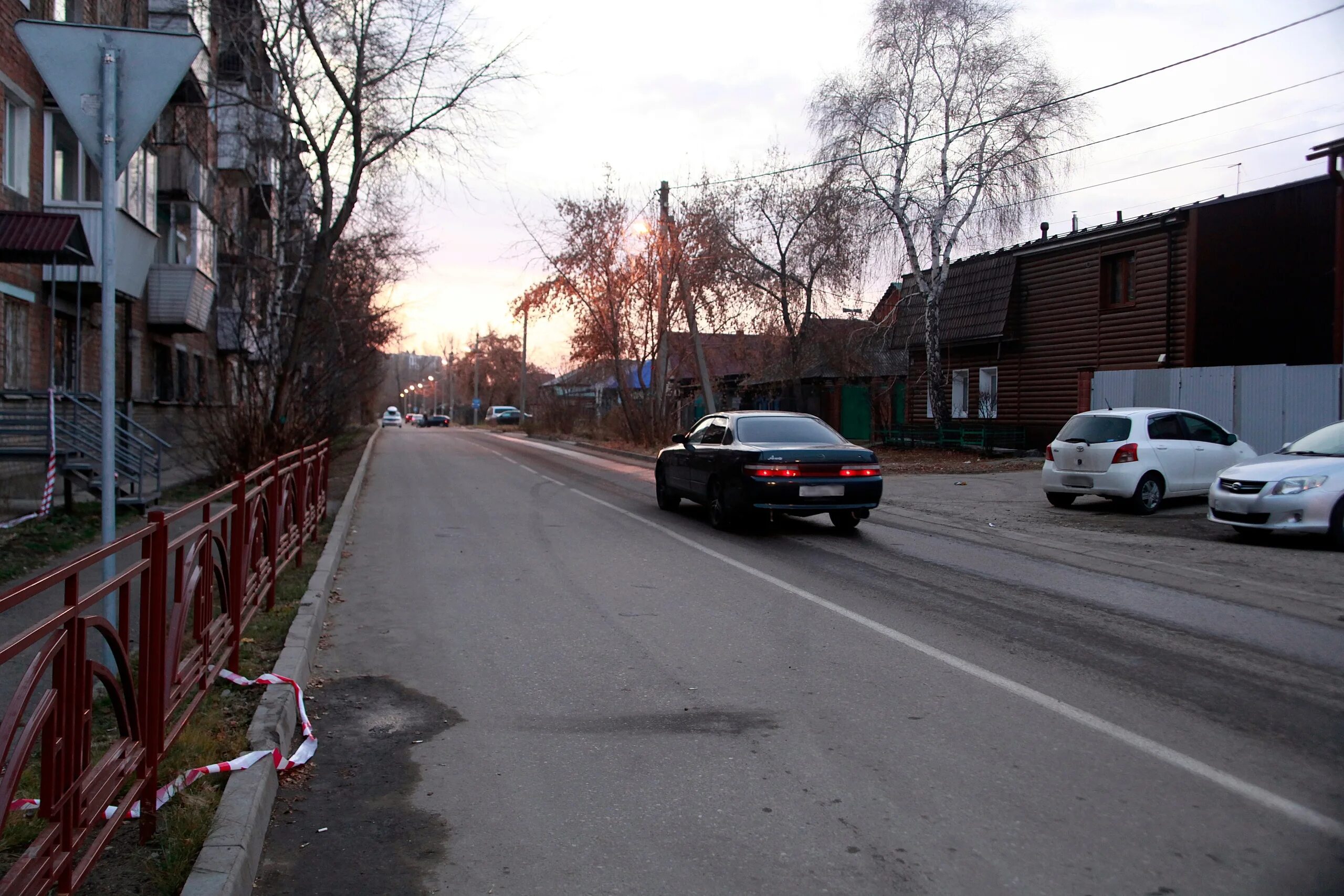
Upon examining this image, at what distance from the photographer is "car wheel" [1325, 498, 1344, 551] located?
10.9 m

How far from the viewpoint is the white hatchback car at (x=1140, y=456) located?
47.1ft

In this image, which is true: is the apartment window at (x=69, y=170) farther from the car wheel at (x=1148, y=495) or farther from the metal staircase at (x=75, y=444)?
the car wheel at (x=1148, y=495)

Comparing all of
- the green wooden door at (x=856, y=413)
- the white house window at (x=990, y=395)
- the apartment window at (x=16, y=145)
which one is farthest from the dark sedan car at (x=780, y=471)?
the green wooden door at (x=856, y=413)

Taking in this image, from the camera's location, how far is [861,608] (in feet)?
27.1

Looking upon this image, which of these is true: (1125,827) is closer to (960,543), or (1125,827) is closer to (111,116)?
(111,116)

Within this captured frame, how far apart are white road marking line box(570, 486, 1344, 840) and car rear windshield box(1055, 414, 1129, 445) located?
25.1 ft

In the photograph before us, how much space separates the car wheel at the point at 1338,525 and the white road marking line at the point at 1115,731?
6.16 metres

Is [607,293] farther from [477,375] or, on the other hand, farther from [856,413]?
[477,375]

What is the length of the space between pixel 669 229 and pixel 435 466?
34.9ft

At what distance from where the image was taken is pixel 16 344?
16078 millimetres

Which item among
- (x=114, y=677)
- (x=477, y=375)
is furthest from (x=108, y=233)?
(x=477, y=375)

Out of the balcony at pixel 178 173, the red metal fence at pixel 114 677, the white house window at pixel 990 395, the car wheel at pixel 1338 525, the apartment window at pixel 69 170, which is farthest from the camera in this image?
the white house window at pixel 990 395

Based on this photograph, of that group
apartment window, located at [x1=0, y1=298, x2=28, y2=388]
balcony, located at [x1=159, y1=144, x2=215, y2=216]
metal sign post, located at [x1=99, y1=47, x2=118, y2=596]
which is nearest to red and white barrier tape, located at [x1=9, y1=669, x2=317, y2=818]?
metal sign post, located at [x1=99, y1=47, x2=118, y2=596]

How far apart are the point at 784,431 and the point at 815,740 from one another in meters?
8.20
